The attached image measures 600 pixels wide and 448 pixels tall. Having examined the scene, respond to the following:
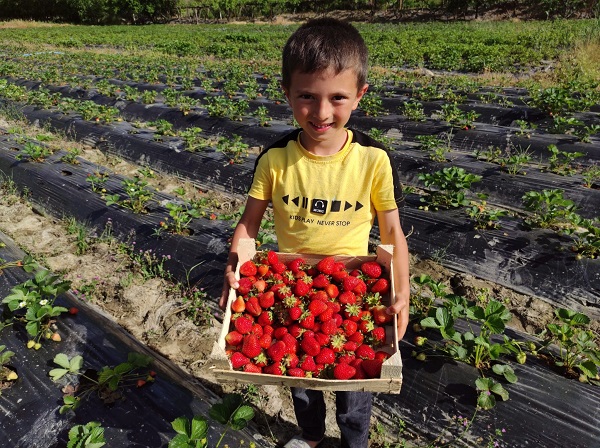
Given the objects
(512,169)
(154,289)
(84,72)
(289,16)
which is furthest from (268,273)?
(289,16)

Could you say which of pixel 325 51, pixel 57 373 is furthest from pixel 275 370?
pixel 57 373

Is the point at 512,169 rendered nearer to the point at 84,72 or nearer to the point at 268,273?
the point at 268,273

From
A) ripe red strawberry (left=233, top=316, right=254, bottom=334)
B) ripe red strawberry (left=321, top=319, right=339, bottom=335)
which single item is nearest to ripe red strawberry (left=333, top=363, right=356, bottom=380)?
ripe red strawberry (left=321, top=319, right=339, bottom=335)

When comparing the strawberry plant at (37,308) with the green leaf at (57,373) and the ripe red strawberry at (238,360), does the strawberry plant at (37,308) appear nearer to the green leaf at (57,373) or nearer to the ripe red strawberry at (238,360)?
the green leaf at (57,373)

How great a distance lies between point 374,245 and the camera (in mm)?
4066

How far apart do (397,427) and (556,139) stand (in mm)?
5066

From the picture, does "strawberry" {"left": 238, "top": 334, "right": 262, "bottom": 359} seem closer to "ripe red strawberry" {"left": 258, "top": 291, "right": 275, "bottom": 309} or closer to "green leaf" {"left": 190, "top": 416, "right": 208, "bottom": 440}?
"ripe red strawberry" {"left": 258, "top": 291, "right": 275, "bottom": 309}

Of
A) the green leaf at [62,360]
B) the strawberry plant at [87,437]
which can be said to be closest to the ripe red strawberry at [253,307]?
the strawberry plant at [87,437]

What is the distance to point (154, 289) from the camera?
3572mm

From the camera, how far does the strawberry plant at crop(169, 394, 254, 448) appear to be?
168 cm

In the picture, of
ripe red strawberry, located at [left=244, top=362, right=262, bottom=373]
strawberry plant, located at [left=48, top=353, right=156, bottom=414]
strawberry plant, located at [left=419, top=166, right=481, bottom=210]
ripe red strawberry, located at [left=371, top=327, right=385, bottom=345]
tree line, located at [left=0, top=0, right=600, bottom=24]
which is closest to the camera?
ripe red strawberry, located at [left=244, top=362, right=262, bottom=373]

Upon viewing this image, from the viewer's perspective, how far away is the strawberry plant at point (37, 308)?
2396 mm

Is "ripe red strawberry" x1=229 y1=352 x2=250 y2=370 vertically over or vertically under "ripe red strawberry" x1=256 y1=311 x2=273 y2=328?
under

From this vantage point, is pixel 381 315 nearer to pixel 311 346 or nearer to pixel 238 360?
pixel 311 346
